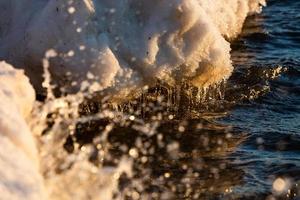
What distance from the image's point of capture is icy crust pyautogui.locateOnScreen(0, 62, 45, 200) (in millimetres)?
2771

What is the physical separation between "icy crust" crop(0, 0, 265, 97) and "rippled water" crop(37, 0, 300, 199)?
34cm

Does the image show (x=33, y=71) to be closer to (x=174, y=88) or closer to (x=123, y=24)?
(x=123, y=24)

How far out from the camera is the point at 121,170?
4848mm

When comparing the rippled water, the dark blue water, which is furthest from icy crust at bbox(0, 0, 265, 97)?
the dark blue water

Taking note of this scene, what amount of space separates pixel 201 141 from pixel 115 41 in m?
1.01

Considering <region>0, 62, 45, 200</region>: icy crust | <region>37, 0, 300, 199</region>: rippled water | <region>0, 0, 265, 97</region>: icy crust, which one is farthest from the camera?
<region>0, 0, 265, 97</region>: icy crust

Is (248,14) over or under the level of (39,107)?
over

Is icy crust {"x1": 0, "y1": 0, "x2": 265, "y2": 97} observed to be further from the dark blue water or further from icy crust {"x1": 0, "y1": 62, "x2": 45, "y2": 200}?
icy crust {"x1": 0, "y1": 62, "x2": 45, "y2": 200}

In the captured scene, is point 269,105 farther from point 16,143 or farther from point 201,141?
point 16,143

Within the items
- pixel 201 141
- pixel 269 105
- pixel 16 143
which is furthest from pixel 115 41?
pixel 16 143

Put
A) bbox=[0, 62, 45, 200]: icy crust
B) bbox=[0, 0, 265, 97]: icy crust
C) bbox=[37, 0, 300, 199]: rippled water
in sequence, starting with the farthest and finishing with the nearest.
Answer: bbox=[0, 0, 265, 97]: icy crust < bbox=[37, 0, 300, 199]: rippled water < bbox=[0, 62, 45, 200]: icy crust

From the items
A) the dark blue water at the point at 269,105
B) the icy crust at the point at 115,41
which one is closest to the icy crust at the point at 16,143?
the icy crust at the point at 115,41

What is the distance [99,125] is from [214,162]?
0.94 m

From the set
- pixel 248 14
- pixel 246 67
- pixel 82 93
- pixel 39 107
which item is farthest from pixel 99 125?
pixel 248 14
